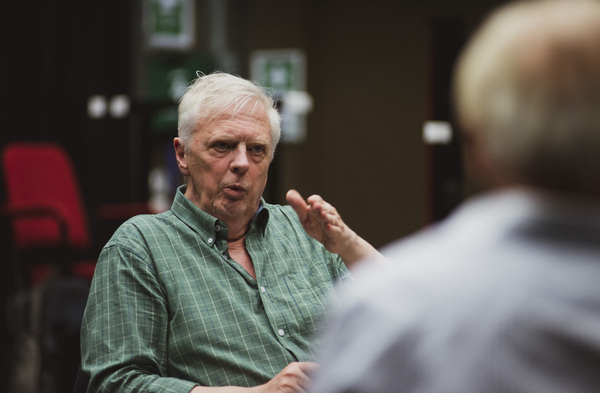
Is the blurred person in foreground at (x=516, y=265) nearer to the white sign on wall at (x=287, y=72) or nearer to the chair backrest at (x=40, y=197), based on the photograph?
the chair backrest at (x=40, y=197)

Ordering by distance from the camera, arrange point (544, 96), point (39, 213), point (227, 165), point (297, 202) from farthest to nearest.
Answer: point (39, 213) → point (227, 165) → point (297, 202) → point (544, 96)

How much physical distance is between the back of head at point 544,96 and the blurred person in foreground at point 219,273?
823mm

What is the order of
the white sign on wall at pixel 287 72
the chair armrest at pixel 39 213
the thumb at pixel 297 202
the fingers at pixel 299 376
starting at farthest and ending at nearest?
1. the white sign on wall at pixel 287 72
2. the chair armrest at pixel 39 213
3. the thumb at pixel 297 202
4. the fingers at pixel 299 376

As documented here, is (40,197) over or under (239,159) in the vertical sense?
under

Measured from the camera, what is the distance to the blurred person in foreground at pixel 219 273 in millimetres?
1439

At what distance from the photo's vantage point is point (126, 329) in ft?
4.69

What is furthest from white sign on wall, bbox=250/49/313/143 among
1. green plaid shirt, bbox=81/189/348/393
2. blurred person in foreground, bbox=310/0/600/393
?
blurred person in foreground, bbox=310/0/600/393

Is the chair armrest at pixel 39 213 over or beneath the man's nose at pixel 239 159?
beneath

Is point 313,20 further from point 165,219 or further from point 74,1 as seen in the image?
point 165,219

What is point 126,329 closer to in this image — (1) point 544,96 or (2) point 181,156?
(2) point 181,156

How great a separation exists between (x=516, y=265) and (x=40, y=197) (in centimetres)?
394

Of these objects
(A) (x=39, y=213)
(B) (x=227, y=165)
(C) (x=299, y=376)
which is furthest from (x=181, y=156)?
(A) (x=39, y=213)

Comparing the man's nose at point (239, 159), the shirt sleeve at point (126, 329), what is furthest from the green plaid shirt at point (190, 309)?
the man's nose at point (239, 159)

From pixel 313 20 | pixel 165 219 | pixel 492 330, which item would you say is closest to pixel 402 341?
pixel 492 330
